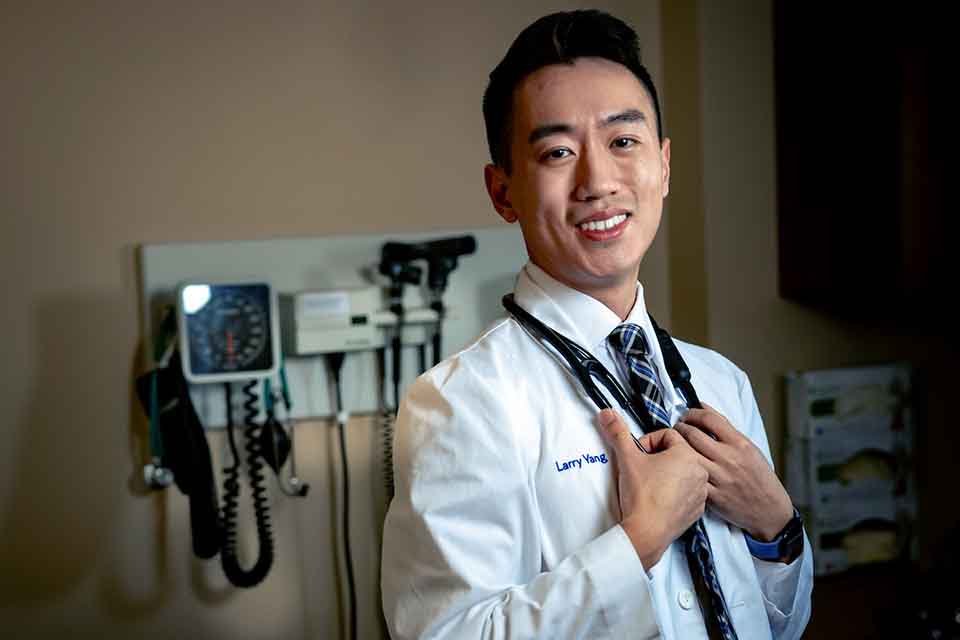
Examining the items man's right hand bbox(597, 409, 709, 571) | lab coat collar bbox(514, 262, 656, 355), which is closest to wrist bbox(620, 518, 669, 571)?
man's right hand bbox(597, 409, 709, 571)

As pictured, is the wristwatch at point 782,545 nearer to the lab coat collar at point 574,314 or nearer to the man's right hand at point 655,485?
the man's right hand at point 655,485

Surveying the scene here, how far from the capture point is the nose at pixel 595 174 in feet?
2.92

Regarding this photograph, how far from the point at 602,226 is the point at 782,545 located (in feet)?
1.43

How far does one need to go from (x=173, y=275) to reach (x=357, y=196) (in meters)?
0.41

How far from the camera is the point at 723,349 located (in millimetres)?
1845

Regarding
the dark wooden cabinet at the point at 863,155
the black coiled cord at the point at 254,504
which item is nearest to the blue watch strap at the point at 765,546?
the dark wooden cabinet at the point at 863,155

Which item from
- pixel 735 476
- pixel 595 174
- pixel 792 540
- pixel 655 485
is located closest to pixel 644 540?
pixel 655 485

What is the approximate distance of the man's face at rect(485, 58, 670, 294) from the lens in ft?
2.96

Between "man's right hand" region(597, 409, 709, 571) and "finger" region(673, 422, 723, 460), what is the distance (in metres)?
0.02

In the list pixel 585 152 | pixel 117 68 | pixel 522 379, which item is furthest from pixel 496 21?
pixel 522 379

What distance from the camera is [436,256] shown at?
5.70 feet

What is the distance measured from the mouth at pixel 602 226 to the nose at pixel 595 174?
0.08ft

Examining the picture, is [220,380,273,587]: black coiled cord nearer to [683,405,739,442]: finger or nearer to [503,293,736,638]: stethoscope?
[503,293,736,638]: stethoscope

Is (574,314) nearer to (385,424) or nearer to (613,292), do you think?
(613,292)
